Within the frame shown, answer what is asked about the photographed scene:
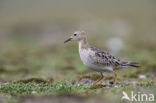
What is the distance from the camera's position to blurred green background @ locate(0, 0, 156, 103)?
1152cm

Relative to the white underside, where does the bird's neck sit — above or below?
above

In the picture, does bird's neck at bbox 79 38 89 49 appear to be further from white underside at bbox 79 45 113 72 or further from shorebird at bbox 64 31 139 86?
white underside at bbox 79 45 113 72

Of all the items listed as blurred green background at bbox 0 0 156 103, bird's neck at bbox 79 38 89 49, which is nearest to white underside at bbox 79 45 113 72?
bird's neck at bbox 79 38 89 49

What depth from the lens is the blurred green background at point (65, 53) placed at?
11.5m

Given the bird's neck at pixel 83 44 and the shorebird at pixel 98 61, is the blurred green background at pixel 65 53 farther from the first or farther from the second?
the bird's neck at pixel 83 44

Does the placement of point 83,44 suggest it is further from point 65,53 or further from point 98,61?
point 65,53

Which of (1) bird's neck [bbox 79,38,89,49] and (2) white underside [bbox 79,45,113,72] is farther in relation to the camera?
(1) bird's neck [bbox 79,38,89,49]

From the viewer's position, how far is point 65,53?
26875 millimetres

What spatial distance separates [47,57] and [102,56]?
12.4m

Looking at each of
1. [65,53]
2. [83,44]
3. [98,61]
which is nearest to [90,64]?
[98,61]

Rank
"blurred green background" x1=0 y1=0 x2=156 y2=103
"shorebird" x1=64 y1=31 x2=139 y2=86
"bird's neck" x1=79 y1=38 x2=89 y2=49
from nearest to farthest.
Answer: "blurred green background" x1=0 y1=0 x2=156 y2=103
"shorebird" x1=64 y1=31 x2=139 y2=86
"bird's neck" x1=79 y1=38 x2=89 y2=49

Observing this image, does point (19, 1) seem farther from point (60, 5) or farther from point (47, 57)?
point (47, 57)

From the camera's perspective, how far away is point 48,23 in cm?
4500

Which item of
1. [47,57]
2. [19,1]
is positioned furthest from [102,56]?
[19,1]
